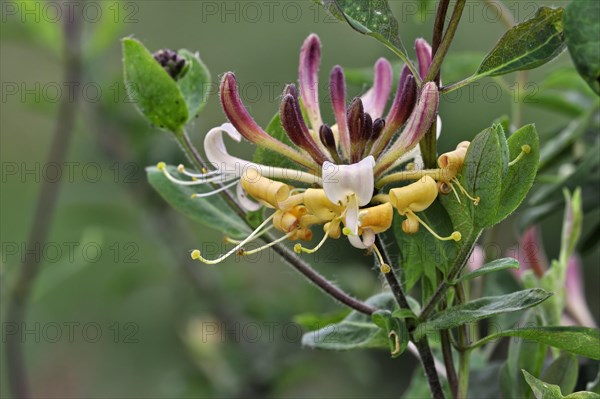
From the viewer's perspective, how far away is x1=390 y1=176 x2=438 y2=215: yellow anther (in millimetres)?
542

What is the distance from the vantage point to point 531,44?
21.6 inches

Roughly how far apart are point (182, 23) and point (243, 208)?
2.65 meters

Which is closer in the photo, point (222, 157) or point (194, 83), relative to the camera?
point (222, 157)

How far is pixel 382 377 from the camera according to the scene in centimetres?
194

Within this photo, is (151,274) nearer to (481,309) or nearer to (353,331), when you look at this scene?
(353,331)

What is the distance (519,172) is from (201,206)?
0.28 m

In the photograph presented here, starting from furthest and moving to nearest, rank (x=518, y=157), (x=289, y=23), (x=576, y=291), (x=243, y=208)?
(x=289, y=23)
(x=576, y=291)
(x=243, y=208)
(x=518, y=157)

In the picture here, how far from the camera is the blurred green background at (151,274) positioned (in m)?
1.54

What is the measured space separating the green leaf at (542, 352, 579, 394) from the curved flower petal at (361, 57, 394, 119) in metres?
0.24

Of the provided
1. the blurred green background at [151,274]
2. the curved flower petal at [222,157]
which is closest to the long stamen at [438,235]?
the curved flower petal at [222,157]

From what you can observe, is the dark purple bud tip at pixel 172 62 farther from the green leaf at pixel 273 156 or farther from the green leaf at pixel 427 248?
the green leaf at pixel 427 248

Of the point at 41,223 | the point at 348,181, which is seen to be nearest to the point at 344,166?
the point at 348,181

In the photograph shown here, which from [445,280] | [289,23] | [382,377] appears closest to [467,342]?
[445,280]

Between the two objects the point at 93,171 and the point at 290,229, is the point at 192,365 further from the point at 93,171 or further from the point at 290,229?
the point at 290,229
